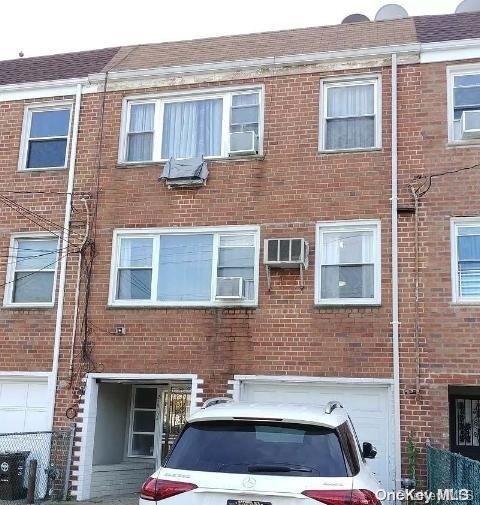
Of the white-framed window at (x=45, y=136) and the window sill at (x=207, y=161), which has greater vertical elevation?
the white-framed window at (x=45, y=136)

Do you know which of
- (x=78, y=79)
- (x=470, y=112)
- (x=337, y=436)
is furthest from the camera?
(x=78, y=79)

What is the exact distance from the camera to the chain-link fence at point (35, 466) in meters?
12.5

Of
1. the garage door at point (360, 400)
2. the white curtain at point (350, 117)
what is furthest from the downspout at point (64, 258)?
the white curtain at point (350, 117)

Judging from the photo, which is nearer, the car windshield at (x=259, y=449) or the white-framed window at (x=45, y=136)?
the car windshield at (x=259, y=449)

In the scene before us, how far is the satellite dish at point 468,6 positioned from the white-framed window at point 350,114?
249 inches

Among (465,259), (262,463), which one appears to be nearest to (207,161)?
(465,259)

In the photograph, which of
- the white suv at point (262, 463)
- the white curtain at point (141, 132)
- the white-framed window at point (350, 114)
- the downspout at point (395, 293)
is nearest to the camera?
the white suv at point (262, 463)

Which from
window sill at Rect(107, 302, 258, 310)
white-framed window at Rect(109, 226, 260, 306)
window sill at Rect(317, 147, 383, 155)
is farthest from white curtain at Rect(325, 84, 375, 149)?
window sill at Rect(107, 302, 258, 310)

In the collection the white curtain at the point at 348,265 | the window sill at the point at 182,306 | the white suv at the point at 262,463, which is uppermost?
the white curtain at the point at 348,265

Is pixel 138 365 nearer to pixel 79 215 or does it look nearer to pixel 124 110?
pixel 79 215

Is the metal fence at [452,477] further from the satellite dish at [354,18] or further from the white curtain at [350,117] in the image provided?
the satellite dish at [354,18]

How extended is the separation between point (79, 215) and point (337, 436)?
31.5 feet

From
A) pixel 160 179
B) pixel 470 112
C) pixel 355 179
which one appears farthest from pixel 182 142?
pixel 470 112

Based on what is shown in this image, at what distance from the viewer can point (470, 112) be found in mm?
12625
